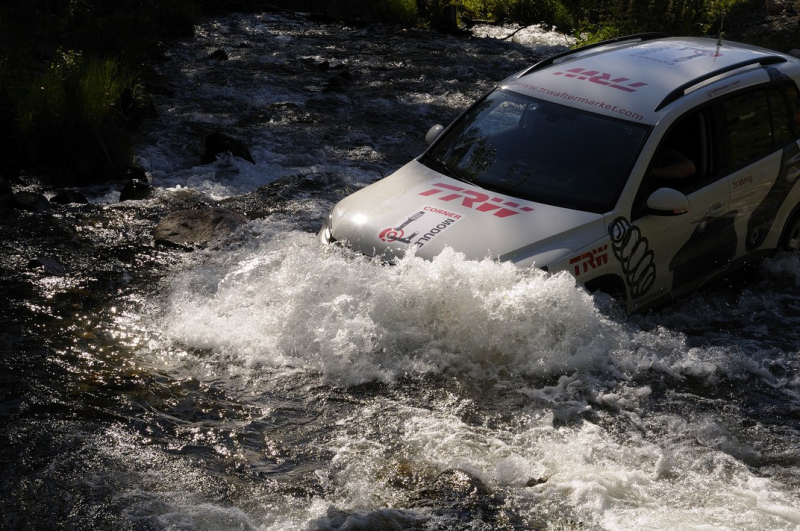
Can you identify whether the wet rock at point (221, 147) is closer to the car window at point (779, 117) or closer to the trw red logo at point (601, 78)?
the trw red logo at point (601, 78)

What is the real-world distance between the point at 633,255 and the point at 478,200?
42.0 inches

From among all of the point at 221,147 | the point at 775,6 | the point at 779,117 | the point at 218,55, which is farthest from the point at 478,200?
the point at 775,6

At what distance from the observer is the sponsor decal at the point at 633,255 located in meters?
5.91

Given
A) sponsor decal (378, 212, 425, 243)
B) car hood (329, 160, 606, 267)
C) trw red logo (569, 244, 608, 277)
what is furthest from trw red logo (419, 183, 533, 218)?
trw red logo (569, 244, 608, 277)

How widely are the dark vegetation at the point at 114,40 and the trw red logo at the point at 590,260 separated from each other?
5972 millimetres

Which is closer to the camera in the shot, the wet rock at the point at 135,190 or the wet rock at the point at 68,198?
the wet rock at the point at 68,198

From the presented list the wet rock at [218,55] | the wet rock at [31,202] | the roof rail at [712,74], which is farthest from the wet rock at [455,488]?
the wet rock at [218,55]

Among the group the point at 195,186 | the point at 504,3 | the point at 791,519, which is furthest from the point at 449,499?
the point at 504,3

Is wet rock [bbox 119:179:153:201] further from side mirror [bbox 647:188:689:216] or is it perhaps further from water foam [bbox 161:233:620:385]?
side mirror [bbox 647:188:689:216]

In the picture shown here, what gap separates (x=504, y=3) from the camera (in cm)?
2052

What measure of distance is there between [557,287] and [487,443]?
3.67 feet

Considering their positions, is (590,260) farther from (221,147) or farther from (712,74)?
(221,147)

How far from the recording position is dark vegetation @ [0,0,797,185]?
32.7 feet

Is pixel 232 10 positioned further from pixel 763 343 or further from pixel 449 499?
pixel 449 499
